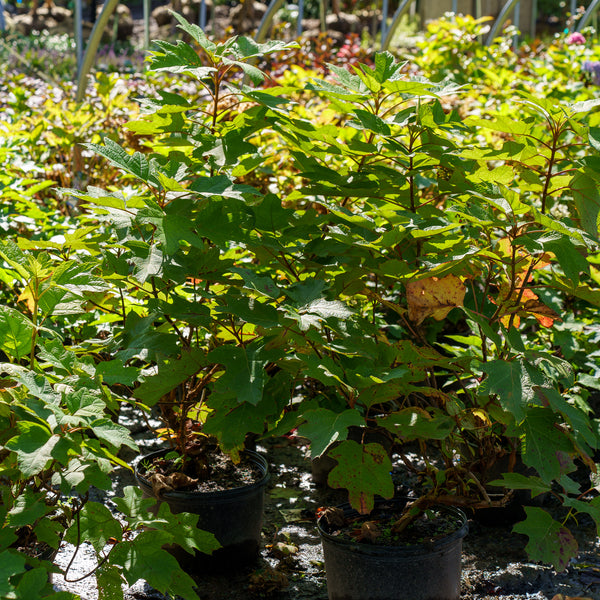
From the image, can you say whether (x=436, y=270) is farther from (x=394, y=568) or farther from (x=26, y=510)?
(x=26, y=510)

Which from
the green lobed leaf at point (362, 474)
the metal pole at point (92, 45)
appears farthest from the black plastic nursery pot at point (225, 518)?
the metal pole at point (92, 45)

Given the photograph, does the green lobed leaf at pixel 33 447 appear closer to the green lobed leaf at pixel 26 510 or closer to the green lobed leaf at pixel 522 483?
the green lobed leaf at pixel 26 510

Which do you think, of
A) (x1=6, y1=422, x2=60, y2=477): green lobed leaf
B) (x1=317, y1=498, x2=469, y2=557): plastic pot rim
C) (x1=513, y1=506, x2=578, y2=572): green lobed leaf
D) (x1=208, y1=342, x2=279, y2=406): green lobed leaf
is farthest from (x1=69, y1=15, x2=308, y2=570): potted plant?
(x1=513, y1=506, x2=578, y2=572): green lobed leaf

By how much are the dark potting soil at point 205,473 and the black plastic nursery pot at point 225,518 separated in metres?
0.04

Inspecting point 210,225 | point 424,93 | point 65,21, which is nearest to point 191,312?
point 210,225

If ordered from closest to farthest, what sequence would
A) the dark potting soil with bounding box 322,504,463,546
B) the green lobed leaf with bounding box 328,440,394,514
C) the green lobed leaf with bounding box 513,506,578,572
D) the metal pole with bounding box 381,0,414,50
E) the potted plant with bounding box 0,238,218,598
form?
1. the potted plant with bounding box 0,238,218,598
2. the green lobed leaf with bounding box 328,440,394,514
3. the green lobed leaf with bounding box 513,506,578,572
4. the dark potting soil with bounding box 322,504,463,546
5. the metal pole with bounding box 381,0,414,50

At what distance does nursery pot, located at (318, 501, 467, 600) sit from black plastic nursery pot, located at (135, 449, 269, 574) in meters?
0.36

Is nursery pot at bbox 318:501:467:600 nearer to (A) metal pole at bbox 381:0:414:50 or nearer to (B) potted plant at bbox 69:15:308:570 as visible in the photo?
(B) potted plant at bbox 69:15:308:570

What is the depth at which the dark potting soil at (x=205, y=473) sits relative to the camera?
202 cm

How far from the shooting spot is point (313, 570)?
2.13m

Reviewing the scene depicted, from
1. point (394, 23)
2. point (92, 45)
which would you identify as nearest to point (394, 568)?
point (92, 45)

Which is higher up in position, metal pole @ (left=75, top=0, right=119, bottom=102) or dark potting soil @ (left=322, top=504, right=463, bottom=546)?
metal pole @ (left=75, top=0, right=119, bottom=102)

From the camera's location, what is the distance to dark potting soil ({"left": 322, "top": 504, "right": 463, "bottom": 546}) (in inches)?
68.9

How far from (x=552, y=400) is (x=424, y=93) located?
0.72 meters
